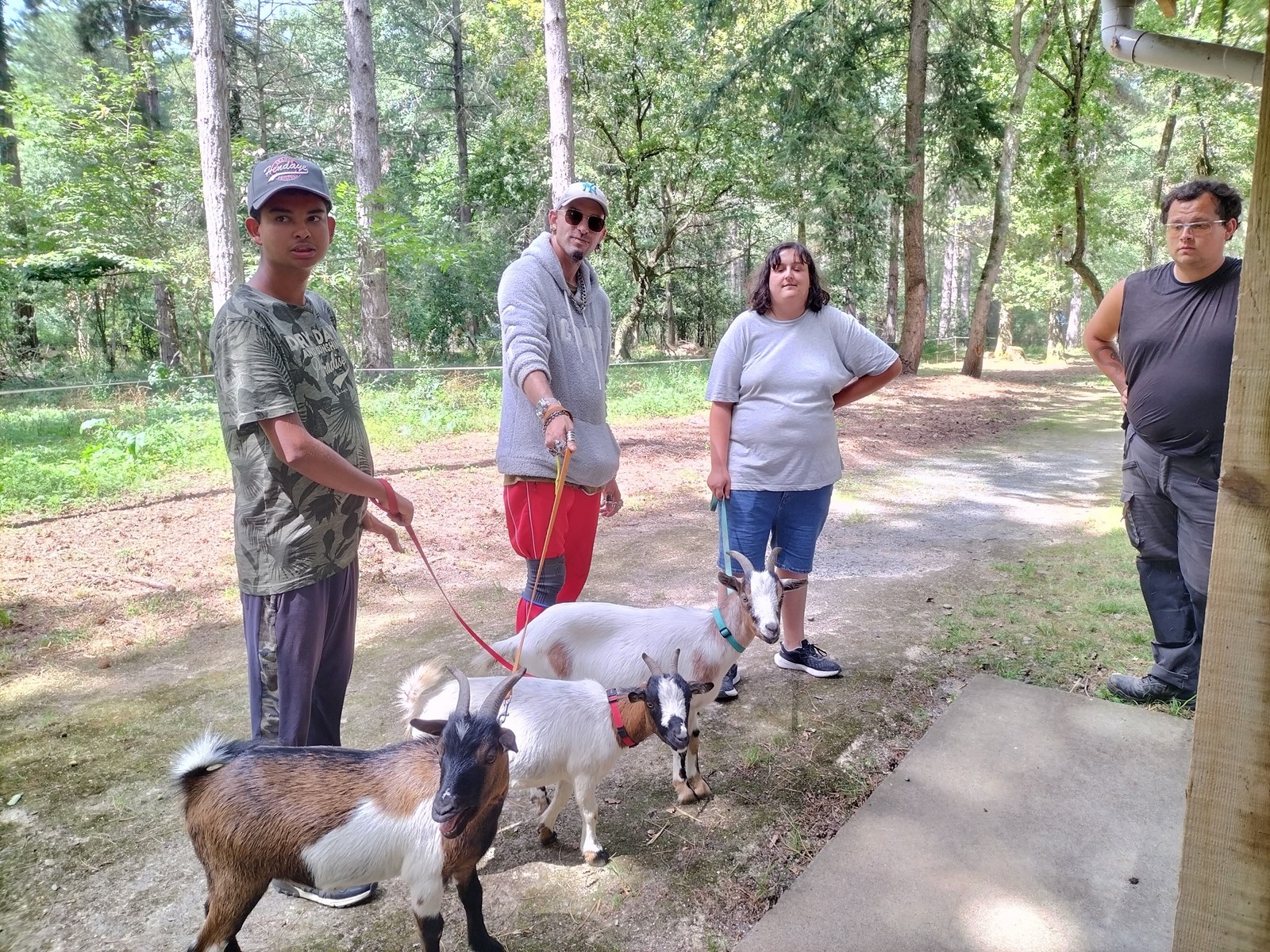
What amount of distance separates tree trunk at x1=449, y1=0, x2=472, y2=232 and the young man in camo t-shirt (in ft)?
69.1

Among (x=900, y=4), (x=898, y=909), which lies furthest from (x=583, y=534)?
(x=900, y=4)

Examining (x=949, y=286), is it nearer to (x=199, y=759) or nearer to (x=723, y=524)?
(x=723, y=524)

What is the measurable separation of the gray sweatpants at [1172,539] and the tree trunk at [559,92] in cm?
805

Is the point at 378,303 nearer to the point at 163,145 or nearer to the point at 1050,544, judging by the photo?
the point at 163,145

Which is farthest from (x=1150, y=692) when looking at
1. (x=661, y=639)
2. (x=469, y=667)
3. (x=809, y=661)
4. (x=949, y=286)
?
(x=949, y=286)

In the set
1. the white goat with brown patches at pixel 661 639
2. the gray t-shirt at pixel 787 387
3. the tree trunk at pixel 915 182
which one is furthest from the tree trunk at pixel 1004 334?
the white goat with brown patches at pixel 661 639

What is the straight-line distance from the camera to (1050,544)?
20.2 ft

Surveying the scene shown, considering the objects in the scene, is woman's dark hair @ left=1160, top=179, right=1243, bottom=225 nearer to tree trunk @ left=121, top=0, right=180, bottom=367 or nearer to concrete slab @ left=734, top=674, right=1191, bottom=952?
concrete slab @ left=734, top=674, right=1191, bottom=952

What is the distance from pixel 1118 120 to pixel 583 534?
908 inches

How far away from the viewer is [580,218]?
9.43ft

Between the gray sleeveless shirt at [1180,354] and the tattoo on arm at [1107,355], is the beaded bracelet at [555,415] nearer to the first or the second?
the gray sleeveless shirt at [1180,354]

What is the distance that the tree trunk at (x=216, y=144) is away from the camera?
777cm

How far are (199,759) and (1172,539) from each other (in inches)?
148

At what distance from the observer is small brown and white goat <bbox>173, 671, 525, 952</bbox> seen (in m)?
1.80
